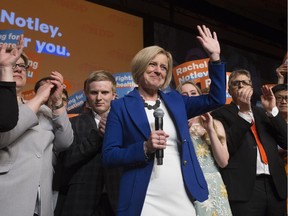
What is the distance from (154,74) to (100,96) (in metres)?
0.58

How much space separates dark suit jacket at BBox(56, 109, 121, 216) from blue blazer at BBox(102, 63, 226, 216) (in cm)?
36

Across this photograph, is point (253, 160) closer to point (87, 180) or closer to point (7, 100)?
point (87, 180)

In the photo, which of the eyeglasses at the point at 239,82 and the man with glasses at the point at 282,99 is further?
the man with glasses at the point at 282,99

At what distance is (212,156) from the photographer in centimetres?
234

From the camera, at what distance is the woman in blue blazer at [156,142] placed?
64.2 inches

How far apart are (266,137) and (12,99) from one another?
162cm

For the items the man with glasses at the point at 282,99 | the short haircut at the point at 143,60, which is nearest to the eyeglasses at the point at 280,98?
the man with glasses at the point at 282,99

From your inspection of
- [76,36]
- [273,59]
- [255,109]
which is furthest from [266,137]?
[273,59]

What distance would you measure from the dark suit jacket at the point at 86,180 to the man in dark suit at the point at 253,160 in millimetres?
745

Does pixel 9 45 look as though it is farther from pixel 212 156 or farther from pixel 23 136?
pixel 212 156

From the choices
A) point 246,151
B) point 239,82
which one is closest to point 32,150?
point 246,151

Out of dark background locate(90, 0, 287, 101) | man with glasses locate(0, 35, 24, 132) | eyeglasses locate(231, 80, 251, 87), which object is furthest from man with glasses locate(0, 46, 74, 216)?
dark background locate(90, 0, 287, 101)

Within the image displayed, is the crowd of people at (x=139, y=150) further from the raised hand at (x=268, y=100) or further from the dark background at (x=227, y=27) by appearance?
the dark background at (x=227, y=27)

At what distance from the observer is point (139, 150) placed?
160 centimetres
